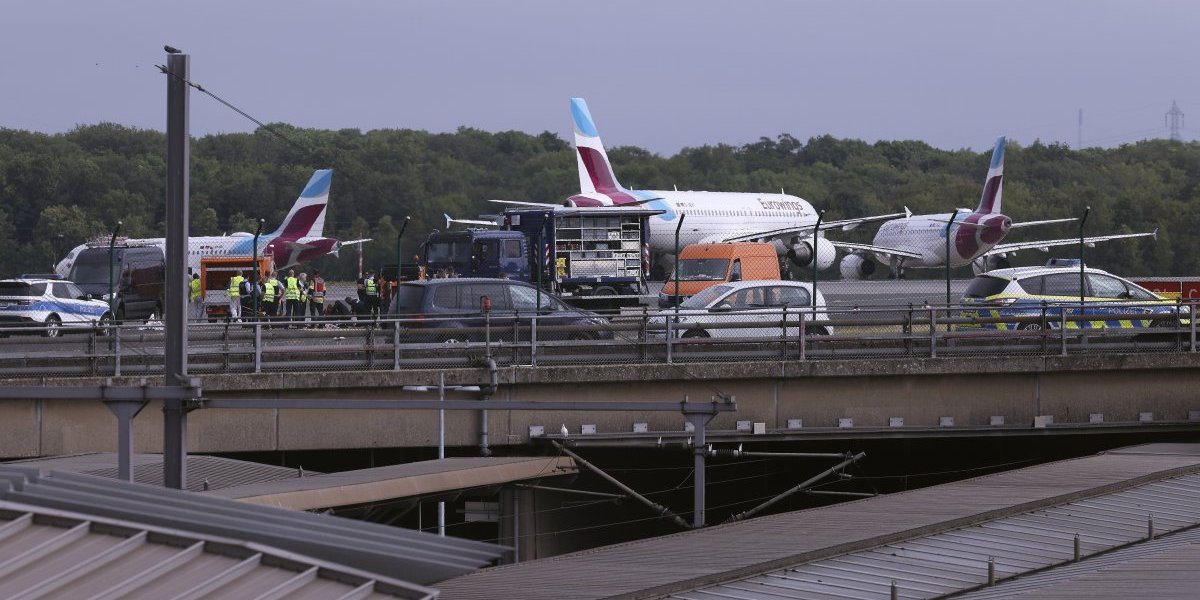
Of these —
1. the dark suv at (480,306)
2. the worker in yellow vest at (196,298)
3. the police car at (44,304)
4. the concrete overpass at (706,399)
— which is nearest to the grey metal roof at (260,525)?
the concrete overpass at (706,399)

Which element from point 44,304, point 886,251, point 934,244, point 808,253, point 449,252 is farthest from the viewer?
point 934,244

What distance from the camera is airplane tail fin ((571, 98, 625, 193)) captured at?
63344 mm

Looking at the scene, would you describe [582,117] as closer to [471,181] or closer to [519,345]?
[471,181]

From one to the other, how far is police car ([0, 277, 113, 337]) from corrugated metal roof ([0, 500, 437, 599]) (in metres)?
25.9

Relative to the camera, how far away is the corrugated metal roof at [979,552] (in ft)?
32.8

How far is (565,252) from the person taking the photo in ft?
128

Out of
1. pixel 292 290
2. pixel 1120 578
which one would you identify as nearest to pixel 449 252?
pixel 292 290

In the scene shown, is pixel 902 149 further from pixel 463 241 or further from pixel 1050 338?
pixel 1050 338

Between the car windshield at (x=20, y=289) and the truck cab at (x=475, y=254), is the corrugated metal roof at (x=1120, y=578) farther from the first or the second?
the car windshield at (x=20, y=289)

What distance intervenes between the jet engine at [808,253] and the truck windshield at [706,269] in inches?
750

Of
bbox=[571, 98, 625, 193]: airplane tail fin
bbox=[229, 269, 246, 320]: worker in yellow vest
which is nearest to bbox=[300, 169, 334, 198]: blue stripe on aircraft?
bbox=[571, 98, 625, 193]: airplane tail fin

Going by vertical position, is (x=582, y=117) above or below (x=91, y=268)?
above

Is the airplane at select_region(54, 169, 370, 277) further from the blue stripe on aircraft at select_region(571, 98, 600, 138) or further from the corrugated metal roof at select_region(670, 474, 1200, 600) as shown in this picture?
the corrugated metal roof at select_region(670, 474, 1200, 600)

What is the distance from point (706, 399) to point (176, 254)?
38.2 ft
